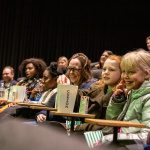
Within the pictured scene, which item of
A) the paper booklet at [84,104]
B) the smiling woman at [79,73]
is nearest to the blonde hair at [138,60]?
the paper booklet at [84,104]

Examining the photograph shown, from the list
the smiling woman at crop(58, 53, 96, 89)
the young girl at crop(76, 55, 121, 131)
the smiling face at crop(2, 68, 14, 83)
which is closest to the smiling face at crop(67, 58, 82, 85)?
the smiling woman at crop(58, 53, 96, 89)

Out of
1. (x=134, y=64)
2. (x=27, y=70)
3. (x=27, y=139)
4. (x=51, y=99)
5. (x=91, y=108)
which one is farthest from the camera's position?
(x=27, y=70)

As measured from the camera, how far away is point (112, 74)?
2.22 metres

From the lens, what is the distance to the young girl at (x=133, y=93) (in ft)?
5.38

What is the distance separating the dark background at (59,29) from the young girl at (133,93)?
501 cm

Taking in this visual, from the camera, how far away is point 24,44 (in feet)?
23.1

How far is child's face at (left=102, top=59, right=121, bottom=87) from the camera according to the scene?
7.27ft

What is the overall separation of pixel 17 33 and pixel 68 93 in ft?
17.6

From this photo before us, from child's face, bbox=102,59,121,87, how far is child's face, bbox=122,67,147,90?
37 cm

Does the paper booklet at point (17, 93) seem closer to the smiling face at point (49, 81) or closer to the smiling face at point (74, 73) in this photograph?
the smiling face at point (49, 81)

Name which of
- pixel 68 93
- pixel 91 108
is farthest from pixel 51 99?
pixel 68 93

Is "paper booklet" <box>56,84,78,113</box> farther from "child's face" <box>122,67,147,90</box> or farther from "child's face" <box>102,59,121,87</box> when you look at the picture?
"child's face" <box>102,59,121,87</box>

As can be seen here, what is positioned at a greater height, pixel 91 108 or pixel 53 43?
pixel 53 43

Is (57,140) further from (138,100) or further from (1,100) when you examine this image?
(1,100)
